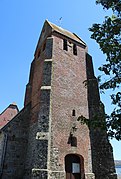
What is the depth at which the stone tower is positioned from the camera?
1373 cm

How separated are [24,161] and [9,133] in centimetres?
286

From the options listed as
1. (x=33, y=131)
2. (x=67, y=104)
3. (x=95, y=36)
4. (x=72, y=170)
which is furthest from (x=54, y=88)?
(x=95, y=36)

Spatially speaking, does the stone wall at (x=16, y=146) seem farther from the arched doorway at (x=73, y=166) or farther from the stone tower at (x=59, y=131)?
the arched doorway at (x=73, y=166)

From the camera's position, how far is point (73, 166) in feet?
48.7

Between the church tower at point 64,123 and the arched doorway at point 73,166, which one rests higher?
the church tower at point 64,123

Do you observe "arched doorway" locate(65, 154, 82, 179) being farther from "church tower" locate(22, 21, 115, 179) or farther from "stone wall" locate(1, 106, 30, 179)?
"stone wall" locate(1, 106, 30, 179)

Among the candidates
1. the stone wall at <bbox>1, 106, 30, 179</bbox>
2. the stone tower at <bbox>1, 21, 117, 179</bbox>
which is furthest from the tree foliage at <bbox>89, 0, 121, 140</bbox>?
the stone wall at <bbox>1, 106, 30, 179</bbox>

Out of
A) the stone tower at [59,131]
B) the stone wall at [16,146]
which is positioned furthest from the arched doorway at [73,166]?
the stone wall at [16,146]

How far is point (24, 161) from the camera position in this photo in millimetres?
16609

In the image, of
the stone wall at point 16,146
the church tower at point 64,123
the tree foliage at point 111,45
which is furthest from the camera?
the stone wall at point 16,146

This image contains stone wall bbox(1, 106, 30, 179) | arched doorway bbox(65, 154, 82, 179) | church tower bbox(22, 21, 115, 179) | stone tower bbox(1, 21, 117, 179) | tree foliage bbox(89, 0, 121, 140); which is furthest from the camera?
stone wall bbox(1, 106, 30, 179)

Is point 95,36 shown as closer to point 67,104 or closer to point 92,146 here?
point 67,104

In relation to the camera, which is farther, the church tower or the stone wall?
the stone wall

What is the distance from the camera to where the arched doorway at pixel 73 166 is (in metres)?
14.4
